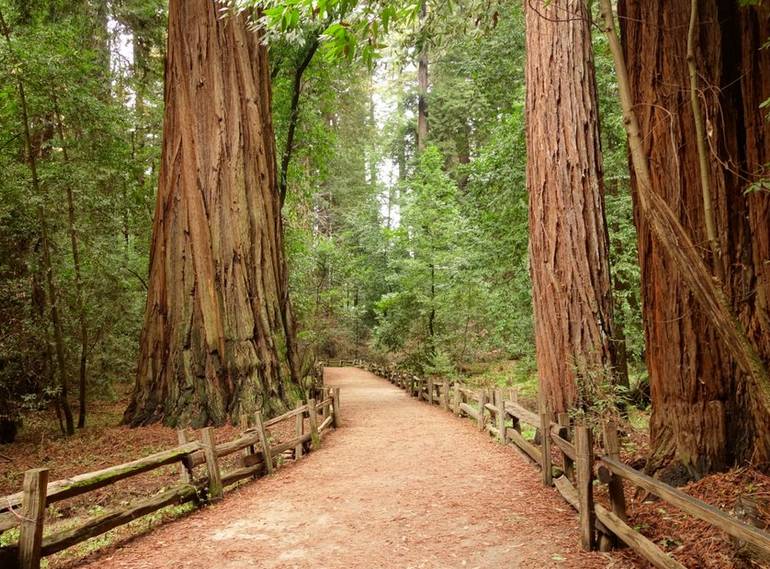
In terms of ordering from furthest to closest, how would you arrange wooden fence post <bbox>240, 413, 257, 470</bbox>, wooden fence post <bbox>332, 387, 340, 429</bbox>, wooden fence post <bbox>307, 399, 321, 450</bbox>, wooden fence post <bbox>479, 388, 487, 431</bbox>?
1. wooden fence post <bbox>332, 387, 340, 429</bbox>
2. wooden fence post <bbox>479, 388, 487, 431</bbox>
3. wooden fence post <bbox>307, 399, 321, 450</bbox>
4. wooden fence post <bbox>240, 413, 257, 470</bbox>

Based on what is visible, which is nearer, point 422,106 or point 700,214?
point 700,214

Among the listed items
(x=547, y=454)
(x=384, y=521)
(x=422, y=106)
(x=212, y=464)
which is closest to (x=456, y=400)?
(x=547, y=454)

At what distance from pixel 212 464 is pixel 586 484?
4.25 metres

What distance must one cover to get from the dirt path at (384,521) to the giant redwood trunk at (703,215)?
1.40 metres

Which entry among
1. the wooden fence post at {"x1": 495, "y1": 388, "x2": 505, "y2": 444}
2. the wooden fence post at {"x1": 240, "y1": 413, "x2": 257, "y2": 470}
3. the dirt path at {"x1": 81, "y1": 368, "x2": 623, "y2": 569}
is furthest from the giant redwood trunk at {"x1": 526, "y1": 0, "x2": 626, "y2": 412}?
the wooden fence post at {"x1": 240, "y1": 413, "x2": 257, "y2": 470}

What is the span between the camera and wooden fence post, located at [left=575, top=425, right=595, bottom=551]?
4.46 metres

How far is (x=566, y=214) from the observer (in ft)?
26.8

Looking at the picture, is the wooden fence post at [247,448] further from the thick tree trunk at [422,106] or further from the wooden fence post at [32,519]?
the thick tree trunk at [422,106]

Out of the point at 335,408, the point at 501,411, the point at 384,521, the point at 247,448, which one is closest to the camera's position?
the point at 384,521

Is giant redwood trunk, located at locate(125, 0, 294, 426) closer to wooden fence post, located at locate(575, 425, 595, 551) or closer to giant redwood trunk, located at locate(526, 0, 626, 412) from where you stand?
giant redwood trunk, located at locate(526, 0, 626, 412)

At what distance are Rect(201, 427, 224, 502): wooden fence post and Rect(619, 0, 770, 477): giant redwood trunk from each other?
15.4ft

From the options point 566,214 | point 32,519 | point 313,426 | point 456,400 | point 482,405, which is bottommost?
point 456,400

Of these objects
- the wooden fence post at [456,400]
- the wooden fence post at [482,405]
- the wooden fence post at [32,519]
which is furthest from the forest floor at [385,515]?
the wooden fence post at [456,400]

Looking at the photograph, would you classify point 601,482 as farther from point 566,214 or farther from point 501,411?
point 501,411
